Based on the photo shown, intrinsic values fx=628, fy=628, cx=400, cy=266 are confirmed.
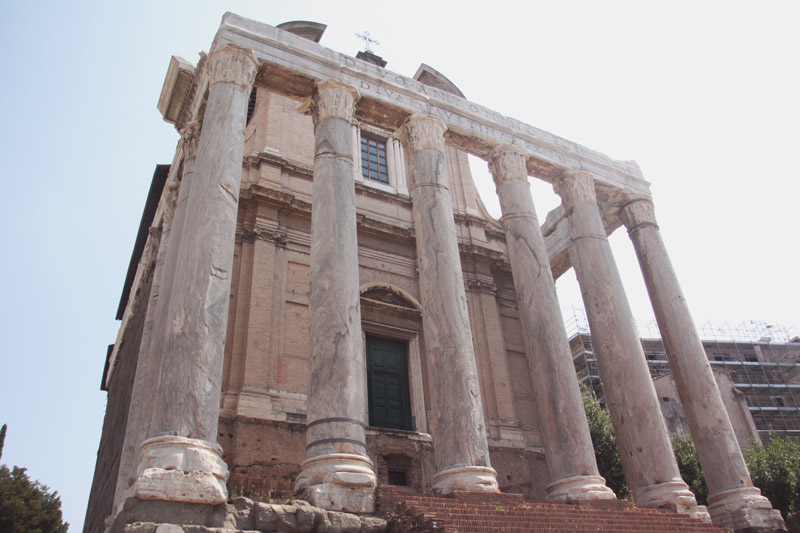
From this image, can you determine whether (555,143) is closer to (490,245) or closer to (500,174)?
(500,174)

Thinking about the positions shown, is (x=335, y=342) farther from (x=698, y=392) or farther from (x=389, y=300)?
(x=698, y=392)

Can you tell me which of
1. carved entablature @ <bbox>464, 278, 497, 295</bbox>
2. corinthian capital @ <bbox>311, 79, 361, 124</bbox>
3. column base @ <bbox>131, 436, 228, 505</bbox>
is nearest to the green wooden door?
carved entablature @ <bbox>464, 278, 497, 295</bbox>

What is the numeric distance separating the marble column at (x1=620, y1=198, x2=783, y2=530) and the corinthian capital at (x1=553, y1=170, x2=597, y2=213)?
5.37 feet

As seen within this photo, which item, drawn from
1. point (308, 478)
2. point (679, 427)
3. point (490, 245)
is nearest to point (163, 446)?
point (308, 478)

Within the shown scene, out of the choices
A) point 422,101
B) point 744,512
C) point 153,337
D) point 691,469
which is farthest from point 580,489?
point 691,469

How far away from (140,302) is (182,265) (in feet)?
30.3

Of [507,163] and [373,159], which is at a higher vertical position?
[373,159]

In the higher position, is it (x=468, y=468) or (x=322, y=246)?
(x=322, y=246)

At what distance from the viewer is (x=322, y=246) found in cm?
1083

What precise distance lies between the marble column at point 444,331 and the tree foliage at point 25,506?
790 inches

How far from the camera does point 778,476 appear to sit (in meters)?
18.2

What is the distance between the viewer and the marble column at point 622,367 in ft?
37.9

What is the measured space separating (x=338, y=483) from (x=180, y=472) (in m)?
2.07

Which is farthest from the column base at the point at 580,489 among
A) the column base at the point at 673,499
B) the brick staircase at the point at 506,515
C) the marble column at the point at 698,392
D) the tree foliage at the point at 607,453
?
the tree foliage at the point at 607,453
